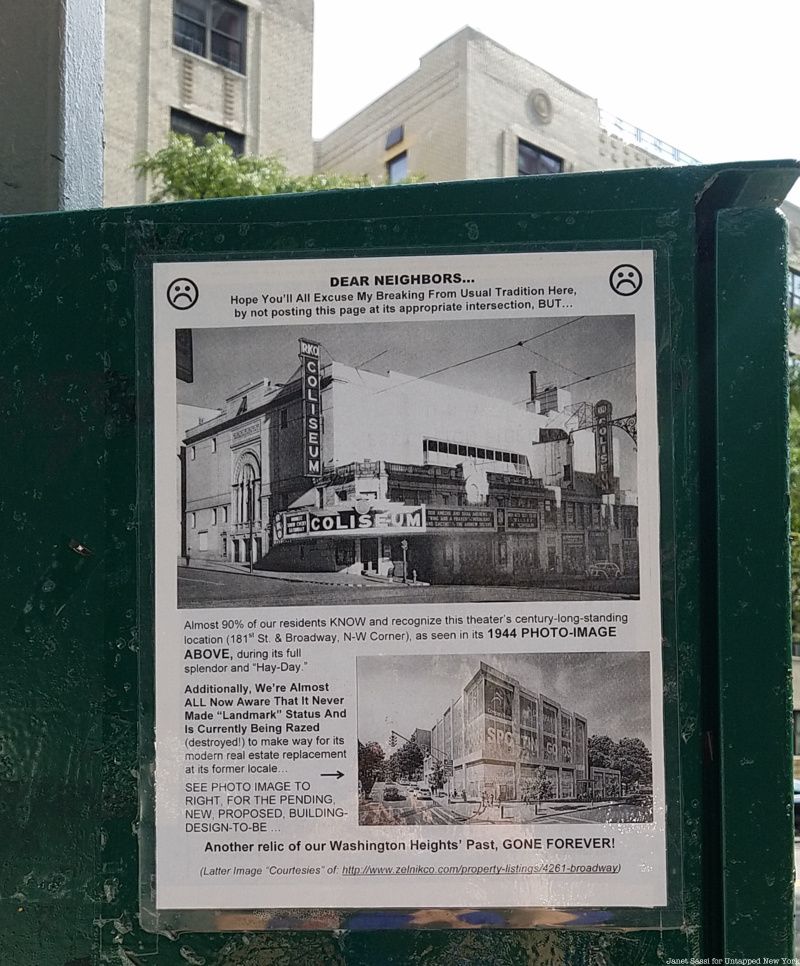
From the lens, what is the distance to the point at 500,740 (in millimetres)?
1895

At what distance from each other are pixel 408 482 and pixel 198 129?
21.4m

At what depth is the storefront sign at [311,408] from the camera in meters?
1.94

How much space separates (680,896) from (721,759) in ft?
0.83

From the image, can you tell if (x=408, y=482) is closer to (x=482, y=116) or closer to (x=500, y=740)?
(x=500, y=740)

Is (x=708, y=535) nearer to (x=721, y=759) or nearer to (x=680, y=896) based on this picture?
(x=721, y=759)

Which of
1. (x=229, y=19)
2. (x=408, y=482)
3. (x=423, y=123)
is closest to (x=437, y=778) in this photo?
(x=408, y=482)

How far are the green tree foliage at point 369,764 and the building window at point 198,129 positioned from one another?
20.4 meters

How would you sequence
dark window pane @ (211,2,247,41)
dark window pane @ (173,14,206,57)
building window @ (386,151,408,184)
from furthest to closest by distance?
building window @ (386,151,408,184)
dark window pane @ (211,2,247,41)
dark window pane @ (173,14,206,57)

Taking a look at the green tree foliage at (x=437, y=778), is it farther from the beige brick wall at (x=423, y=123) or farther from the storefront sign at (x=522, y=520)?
the beige brick wall at (x=423, y=123)

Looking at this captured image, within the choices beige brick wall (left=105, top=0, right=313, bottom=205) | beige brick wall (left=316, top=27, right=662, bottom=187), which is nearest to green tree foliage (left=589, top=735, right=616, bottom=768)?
beige brick wall (left=105, top=0, right=313, bottom=205)

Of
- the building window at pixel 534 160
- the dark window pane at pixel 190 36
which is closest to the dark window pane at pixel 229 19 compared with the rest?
the dark window pane at pixel 190 36

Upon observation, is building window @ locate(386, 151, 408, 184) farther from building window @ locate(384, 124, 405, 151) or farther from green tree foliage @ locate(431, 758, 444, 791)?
green tree foliage @ locate(431, 758, 444, 791)

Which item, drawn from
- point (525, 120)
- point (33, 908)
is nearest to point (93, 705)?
point (33, 908)

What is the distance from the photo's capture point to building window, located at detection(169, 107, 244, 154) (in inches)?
832
